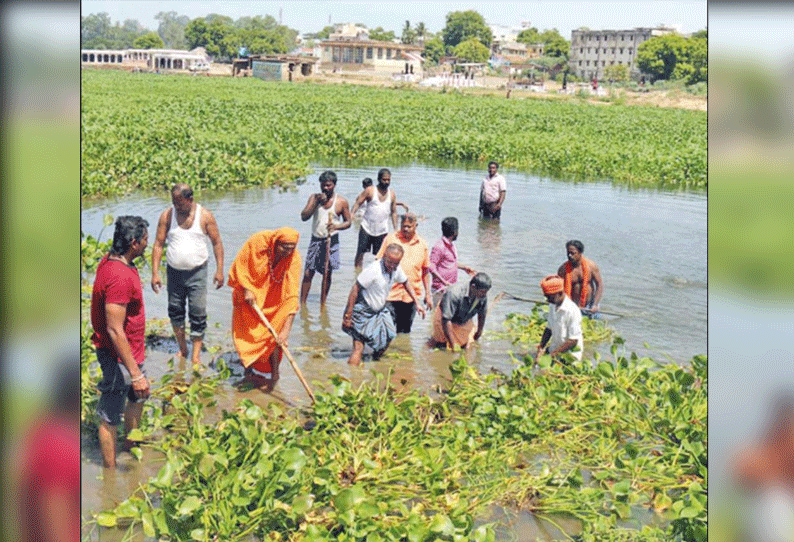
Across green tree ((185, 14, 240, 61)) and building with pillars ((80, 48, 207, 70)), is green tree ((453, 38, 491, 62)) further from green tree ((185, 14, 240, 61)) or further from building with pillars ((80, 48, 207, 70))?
green tree ((185, 14, 240, 61))

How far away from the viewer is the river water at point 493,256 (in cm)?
798

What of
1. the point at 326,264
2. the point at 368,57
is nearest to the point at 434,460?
the point at 326,264

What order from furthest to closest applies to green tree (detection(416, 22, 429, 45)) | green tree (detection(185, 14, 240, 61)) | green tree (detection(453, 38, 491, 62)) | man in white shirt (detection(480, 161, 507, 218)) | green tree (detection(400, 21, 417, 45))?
green tree (detection(416, 22, 429, 45)) → green tree (detection(400, 21, 417, 45)) → green tree (detection(185, 14, 240, 61)) → green tree (detection(453, 38, 491, 62)) → man in white shirt (detection(480, 161, 507, 218))

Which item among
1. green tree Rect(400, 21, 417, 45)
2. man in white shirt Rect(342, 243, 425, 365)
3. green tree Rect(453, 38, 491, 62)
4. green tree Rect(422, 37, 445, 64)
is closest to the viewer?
man in white shirt Rect(342, 243, 425, 365)

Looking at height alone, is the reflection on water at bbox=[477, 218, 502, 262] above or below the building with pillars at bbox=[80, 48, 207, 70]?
below

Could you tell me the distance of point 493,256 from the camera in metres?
13.0

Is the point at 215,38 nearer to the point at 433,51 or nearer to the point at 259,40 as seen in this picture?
the point at 259,40

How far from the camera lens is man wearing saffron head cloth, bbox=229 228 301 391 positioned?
707 cm

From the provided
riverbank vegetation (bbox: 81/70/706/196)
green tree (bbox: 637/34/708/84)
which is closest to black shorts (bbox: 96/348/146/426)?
riverbank vegetation (bbox: 81/70/706/196)

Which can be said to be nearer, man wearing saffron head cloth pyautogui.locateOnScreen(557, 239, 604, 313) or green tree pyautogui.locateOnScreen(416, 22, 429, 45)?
man wearing saffron head cloth pyautogui.locateOnScreen(557, 239, 604, 313)

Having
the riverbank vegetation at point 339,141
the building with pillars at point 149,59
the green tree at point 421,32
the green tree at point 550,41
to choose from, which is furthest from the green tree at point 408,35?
the riverbank vegetation at point 339,141

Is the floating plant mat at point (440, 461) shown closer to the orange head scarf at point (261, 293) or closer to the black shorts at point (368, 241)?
the orange head scarf at point (261, 293)

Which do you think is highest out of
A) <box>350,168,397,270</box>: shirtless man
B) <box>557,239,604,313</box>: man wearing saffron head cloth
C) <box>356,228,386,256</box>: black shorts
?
<box>350,168,397,270</box>: shirtless man

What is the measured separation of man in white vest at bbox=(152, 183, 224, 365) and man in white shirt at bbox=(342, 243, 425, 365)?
1.18 metres
